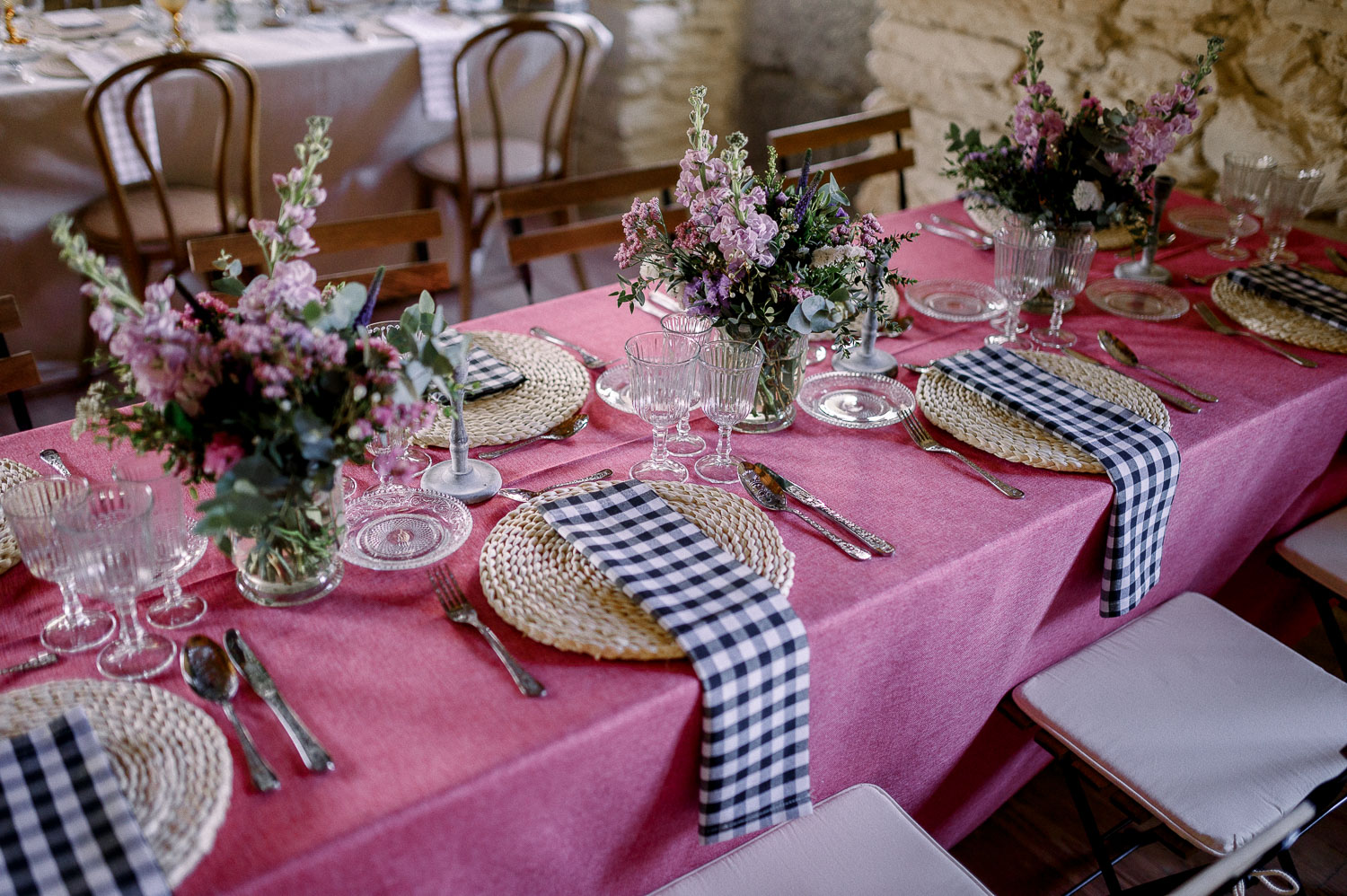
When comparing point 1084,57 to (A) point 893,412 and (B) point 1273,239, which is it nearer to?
(B) point 1273,239

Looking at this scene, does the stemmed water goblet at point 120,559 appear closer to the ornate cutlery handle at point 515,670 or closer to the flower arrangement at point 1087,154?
the ornate cutlery handle at point 515,670

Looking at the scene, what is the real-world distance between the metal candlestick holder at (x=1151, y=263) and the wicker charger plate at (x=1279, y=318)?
11 cm

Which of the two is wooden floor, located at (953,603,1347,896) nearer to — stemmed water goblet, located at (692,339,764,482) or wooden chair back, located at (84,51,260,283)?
stemmed water goblet, located at (692,339,764,482)

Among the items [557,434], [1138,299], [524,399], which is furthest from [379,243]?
[1138,299]

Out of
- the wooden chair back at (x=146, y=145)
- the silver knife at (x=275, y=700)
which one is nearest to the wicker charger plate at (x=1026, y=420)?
the silver knife at (x=275, y=700)

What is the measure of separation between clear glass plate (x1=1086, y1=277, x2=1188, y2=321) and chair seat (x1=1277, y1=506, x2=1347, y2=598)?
423 mm

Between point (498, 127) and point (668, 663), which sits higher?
point (498, 127)

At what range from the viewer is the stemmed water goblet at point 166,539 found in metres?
1.01

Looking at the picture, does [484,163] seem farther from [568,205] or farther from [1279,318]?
[1279,318]

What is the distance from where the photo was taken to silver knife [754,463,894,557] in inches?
46.9

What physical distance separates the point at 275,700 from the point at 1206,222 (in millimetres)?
2139

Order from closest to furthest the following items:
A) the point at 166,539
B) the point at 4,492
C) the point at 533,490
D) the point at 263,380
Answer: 1. the point at 263,380
2. the point at 166,539
3. the point at 4,492
4. the point at 533,490

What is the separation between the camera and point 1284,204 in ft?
6.47

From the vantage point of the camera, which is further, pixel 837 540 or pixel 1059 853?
pixel 1059 853
